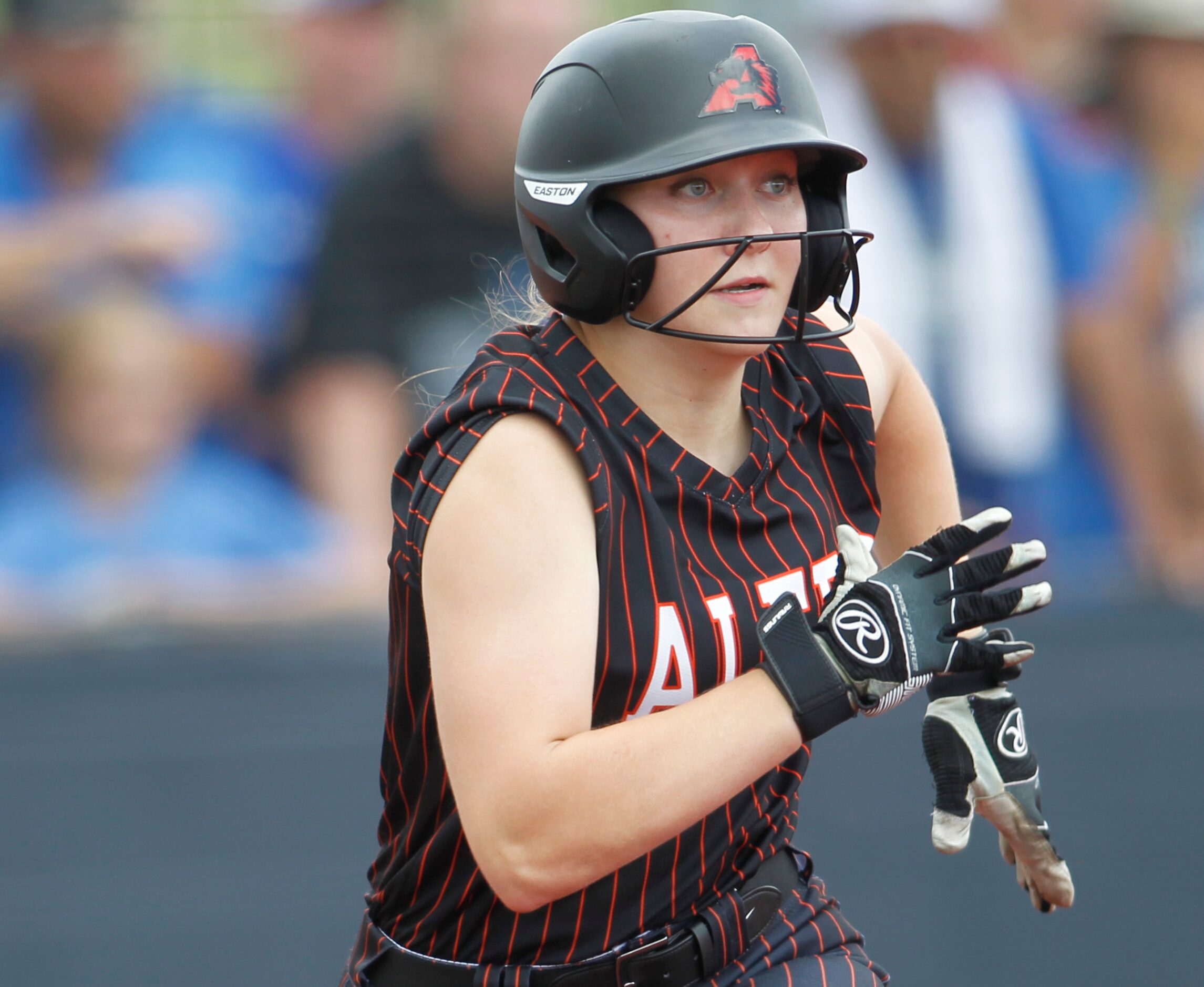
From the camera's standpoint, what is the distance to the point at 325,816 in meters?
4.19

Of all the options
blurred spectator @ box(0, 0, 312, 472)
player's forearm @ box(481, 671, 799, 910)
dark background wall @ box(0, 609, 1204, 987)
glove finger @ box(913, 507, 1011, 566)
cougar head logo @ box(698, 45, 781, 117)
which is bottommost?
dark background wall @ box(0, 609, 1204, 987)

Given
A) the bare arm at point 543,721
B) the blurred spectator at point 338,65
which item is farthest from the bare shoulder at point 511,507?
the blurred spectator at point 338,65

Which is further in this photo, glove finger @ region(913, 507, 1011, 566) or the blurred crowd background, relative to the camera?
the blurred crowd background

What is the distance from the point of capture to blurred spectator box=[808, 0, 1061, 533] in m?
4.45

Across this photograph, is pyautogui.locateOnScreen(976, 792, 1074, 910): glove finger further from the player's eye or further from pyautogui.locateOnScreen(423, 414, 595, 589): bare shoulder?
the player's eye

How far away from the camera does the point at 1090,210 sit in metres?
4.60

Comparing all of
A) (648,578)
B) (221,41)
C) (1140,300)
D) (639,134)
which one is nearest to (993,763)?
(648,578)

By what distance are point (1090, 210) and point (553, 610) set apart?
352 centimetres

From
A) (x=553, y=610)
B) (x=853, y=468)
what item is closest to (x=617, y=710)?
(x=553, y=610)

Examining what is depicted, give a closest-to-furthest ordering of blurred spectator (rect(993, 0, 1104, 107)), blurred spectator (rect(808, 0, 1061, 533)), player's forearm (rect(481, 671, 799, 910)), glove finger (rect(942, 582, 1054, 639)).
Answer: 1. player's forearm (rect(481, 671, 799, 910))
2. glove finger (rect(942, 582, 1054, 639))
3. blurred spectator (rect(808, 0, 1061, 533))
4. blurred spectator (rect(993, 0, 1104, 107))

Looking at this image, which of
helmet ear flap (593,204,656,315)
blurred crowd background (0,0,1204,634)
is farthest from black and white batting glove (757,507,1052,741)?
blurred crowd background (0,0,1204,634)

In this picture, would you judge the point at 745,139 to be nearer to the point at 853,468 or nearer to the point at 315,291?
the point at 853,468

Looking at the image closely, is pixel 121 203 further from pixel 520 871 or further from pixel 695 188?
pixel 520 871

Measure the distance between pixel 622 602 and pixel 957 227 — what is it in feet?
10.1
